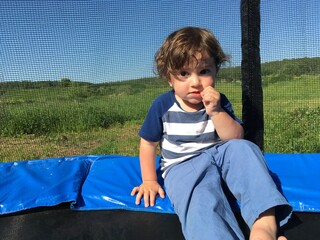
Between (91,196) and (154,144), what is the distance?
0.33m

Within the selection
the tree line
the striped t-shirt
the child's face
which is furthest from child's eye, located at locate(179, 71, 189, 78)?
the tree line

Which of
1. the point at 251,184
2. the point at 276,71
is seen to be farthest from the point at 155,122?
the point at 276,71

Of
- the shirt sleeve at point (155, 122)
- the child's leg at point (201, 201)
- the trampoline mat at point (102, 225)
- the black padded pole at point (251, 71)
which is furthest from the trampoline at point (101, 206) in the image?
the black padded pole at point (251, 71)

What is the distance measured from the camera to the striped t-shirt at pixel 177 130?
1.36 metres

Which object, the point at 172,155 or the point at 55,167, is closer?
the point at 172,155

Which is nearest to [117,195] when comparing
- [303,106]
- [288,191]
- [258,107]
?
[288,191]

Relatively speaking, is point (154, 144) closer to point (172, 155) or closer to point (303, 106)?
point (172, 155)

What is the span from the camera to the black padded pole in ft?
6.06

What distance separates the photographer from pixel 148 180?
4.45ft

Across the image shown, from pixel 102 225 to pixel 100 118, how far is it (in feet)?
8.74

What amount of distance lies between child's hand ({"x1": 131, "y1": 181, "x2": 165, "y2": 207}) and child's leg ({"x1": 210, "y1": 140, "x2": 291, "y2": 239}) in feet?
0.83

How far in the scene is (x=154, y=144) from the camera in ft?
4.68

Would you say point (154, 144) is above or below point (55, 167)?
above

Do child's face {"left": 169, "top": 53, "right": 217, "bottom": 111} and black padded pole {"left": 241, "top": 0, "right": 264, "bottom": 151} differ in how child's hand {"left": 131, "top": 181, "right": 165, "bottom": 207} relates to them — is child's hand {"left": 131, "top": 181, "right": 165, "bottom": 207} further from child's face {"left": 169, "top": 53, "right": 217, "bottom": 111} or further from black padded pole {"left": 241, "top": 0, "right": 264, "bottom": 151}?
black padded pole {"left": 241, "top": 0, "right": 264, "bottom": 151}
